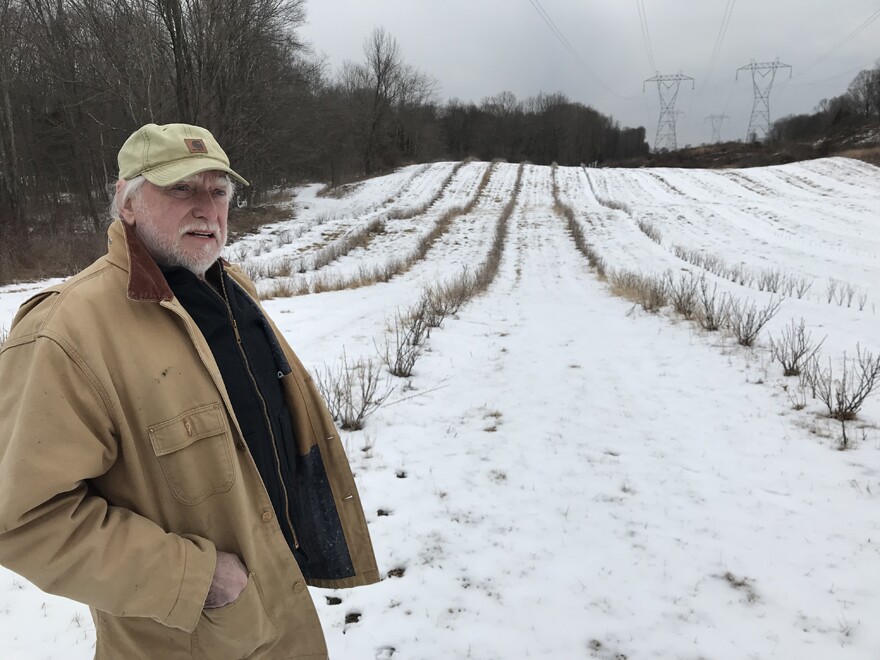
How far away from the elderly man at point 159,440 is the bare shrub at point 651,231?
19136mm

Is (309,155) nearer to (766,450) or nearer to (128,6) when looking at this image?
(128,6)

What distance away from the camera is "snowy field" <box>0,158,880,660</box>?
2.41m

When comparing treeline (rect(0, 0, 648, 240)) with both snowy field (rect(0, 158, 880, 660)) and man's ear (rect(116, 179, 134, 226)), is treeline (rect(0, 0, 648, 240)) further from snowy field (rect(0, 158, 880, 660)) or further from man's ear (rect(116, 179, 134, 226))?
man's ear (rect(116, 179, 134, 226))

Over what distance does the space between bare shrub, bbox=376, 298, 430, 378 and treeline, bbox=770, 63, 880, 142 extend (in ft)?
176

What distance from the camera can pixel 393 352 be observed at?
6.44 meters

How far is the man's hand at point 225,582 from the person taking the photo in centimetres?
128

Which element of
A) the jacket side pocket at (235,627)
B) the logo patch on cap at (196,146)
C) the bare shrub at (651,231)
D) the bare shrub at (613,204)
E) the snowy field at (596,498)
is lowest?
the snowy field at (596,498)

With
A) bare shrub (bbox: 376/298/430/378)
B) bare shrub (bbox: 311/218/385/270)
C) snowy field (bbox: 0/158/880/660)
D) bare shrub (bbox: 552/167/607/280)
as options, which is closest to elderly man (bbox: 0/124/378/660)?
snowy field (bbox: 0/158/880/660)

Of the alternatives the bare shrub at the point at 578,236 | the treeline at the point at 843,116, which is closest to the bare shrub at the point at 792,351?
the bare shrub at the point at 578,236

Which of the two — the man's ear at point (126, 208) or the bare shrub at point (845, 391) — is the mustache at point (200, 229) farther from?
the bare shrub at point (845, 391)

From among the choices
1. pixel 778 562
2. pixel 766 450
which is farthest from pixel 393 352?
pixel 778 562

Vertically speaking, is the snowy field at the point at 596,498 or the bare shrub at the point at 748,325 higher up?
the bare shrub at the point at 748,325

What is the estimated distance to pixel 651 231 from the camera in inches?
791

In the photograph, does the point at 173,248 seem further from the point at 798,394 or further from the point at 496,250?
the point at 496,250
